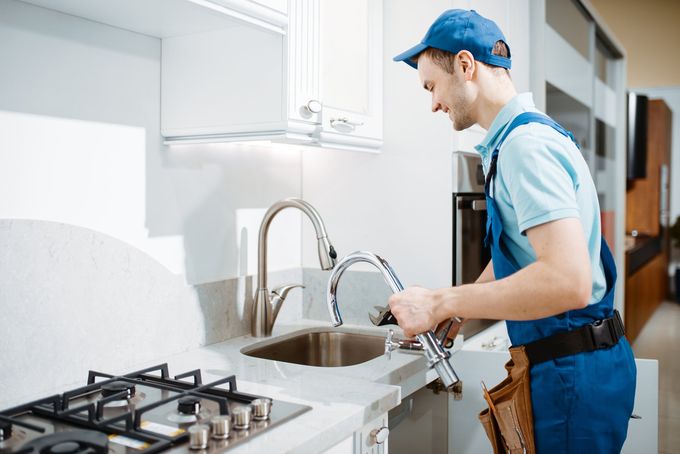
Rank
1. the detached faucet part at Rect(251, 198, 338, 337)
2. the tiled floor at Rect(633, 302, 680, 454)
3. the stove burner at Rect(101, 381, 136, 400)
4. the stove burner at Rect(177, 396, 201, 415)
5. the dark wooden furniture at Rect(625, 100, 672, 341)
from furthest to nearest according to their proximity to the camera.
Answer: the dark wooden furniture at Rect(625, 100, 672, 341)
the tiled floor at Rect(633, 302, 680, 454)
the detached faucet part at Rect(251, 198, 338, 337)
the stove burner at Rect(101, 381, 136, 400)
the stove burner at Rect(177, 396, 201, 415)

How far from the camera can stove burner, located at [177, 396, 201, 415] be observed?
4.03 ft

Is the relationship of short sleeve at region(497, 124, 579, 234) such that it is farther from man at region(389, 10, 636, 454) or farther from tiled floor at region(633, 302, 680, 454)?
tiled floor at region(633, 302, 680, 454)

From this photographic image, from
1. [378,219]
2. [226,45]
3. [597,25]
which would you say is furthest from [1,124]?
[597,25]

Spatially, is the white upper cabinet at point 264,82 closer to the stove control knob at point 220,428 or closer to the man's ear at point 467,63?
the man's ear at point 467,63

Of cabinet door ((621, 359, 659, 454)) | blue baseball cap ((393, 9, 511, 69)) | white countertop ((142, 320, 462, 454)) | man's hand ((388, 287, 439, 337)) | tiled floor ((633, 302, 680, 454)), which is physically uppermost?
blue baseball cap ((393, 9, 511, 69))

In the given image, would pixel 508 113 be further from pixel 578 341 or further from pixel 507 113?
pixel 578 341

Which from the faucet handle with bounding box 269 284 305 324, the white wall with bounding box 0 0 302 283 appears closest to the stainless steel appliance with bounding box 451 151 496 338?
the faucet handle with bounding box 269 284 305 324

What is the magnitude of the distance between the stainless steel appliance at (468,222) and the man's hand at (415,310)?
0.76 meters

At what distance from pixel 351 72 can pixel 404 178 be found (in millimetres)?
383

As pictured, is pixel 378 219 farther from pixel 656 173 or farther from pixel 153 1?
pixel 656 173

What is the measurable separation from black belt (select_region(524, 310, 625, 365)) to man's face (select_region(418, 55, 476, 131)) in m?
0.46

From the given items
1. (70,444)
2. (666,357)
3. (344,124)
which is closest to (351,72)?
(344,124)

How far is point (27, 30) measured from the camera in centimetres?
Result: 139

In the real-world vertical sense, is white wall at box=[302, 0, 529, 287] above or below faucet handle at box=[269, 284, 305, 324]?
above
